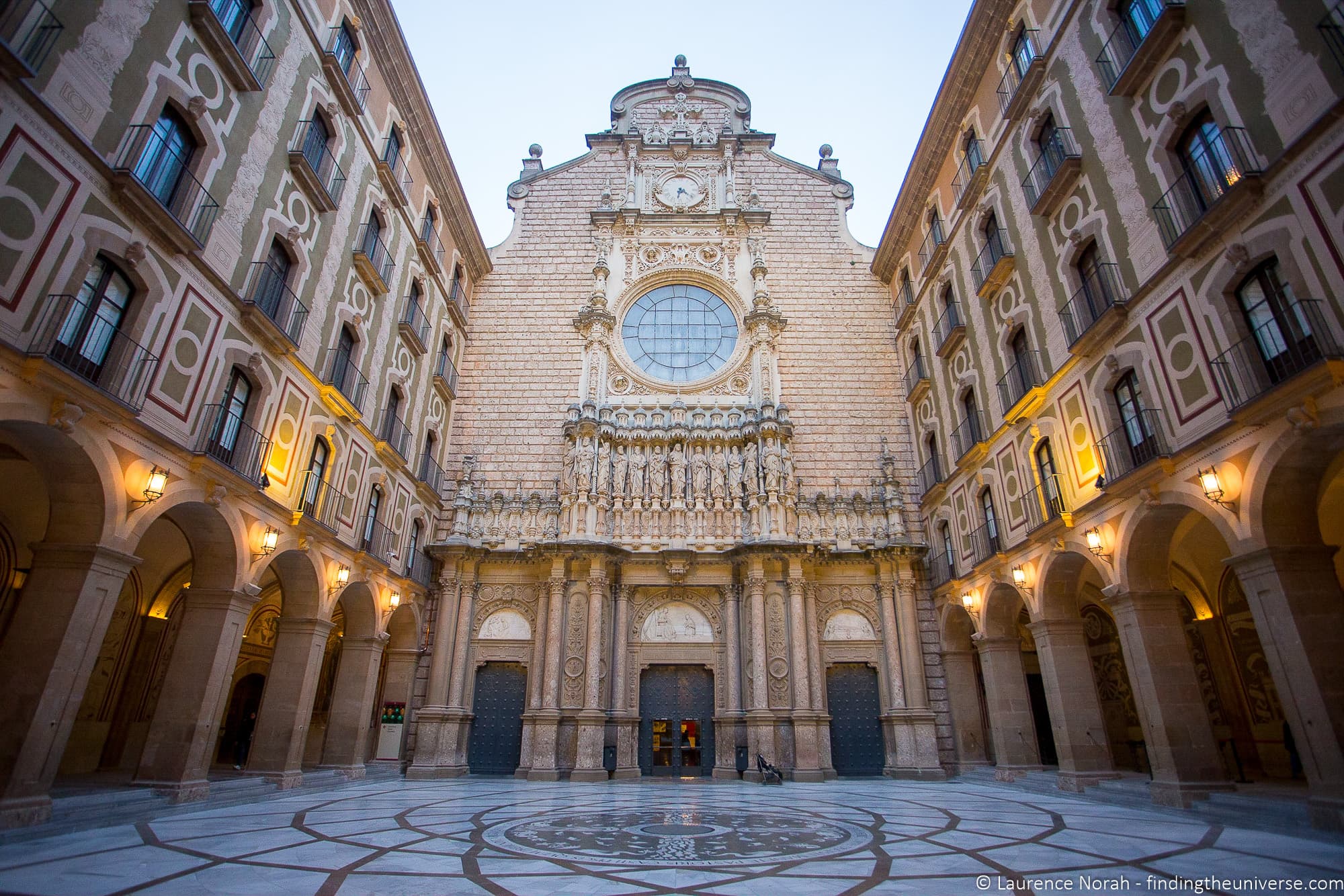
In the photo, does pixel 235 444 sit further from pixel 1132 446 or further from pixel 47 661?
pixel 1132 446

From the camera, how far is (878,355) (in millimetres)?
23562

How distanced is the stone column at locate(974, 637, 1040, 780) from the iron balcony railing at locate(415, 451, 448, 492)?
16.1 meters

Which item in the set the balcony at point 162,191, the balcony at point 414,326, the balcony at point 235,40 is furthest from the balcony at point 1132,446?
the balcony at point 414,326

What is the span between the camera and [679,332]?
2461 cm

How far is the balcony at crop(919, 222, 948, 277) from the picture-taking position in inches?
766

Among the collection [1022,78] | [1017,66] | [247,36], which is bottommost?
[247,36]

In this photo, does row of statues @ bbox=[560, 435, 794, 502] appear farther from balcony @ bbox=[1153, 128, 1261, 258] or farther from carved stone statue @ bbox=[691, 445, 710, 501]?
balcony @ bbox=[1153, 128, 1261, 258]

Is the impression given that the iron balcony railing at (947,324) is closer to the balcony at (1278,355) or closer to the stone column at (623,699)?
the balcony at (1278,355)

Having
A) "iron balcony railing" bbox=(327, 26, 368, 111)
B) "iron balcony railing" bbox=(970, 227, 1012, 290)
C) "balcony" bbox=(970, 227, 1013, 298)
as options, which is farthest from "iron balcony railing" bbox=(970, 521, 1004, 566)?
"iron balcony railing" bbox=(327, 26, 368, 111)

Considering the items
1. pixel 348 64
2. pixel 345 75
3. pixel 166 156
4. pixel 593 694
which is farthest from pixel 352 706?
pixel 348 64

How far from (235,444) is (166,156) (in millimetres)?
4730

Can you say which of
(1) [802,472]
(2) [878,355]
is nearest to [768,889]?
(1) [802,472]

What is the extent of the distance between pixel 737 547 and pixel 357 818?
12.3m

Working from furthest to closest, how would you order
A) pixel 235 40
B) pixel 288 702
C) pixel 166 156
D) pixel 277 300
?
pixel 288 702 < pixel 277 300 < pixel 235 40 < pixel 166 156
